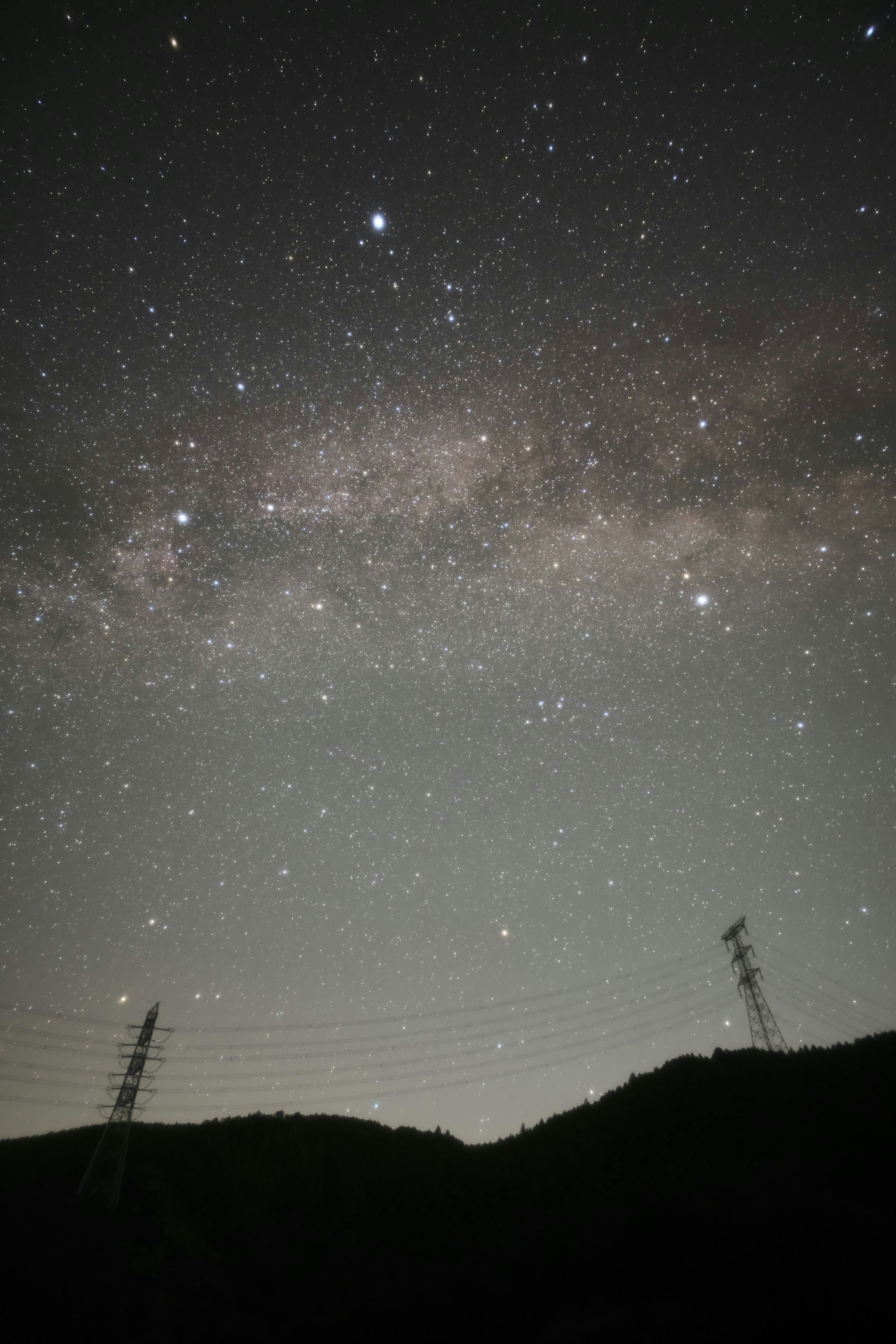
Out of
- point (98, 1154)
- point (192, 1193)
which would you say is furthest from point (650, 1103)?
point (98, 1154)

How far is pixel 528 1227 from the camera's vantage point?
19094 mm

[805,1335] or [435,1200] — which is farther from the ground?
[435,1200]

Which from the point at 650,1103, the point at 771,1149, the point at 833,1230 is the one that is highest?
the point at 650,1103

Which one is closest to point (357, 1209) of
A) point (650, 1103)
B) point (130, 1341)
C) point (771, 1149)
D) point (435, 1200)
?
point (435, 1200)

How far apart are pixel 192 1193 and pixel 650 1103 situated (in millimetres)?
21136

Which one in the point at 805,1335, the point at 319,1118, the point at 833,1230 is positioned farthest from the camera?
the point at 319,1118

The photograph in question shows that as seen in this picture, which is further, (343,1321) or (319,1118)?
(319,1118)

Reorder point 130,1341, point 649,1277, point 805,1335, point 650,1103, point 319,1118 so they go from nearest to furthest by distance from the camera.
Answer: point 805,1335, point 649,1277, point 130,1341, point 650,1103, point 319,1118

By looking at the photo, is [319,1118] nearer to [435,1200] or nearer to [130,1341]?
[435,1200]

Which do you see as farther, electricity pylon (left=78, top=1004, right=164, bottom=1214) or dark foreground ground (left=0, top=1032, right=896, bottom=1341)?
electricity pylon (left=78, top=1004, right=164, bottom=1214)

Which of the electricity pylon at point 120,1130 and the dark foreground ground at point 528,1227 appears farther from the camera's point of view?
the electricity pylon at point 120,1130

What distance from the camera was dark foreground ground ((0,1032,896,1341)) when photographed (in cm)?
1261

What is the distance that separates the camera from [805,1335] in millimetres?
10250

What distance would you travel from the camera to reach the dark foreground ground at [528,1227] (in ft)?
41.4
